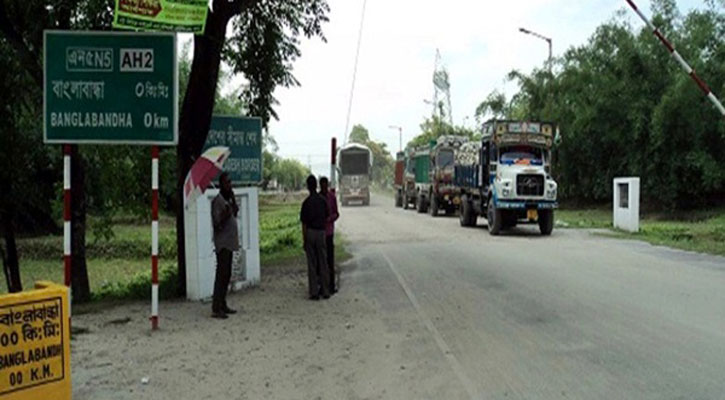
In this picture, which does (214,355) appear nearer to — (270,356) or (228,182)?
(270,356)

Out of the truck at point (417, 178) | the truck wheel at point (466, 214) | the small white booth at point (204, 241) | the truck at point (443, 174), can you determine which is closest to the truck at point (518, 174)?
the truck wheel at point (466, 214)

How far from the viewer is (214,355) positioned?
27.2ft

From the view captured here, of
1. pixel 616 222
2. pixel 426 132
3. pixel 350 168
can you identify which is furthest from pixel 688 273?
pixel 426 132

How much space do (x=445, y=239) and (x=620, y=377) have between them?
16276mm

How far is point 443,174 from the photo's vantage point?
37656 millimetres

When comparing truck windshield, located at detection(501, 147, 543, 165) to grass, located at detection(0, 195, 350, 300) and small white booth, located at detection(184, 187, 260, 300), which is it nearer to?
grass, located at detection(0, 195, 350, 300)

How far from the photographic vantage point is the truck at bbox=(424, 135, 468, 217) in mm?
37344

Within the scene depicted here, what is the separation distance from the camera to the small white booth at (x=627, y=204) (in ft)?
82.6

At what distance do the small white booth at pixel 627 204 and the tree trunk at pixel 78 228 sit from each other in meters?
18.2

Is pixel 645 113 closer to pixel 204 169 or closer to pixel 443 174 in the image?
pixel 443 174

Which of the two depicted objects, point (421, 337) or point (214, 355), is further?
point (421, 337)

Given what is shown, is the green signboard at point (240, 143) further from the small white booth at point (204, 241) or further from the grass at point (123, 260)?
the grass at point (123, 260)

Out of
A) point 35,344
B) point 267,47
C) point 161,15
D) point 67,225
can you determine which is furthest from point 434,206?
point 35,344

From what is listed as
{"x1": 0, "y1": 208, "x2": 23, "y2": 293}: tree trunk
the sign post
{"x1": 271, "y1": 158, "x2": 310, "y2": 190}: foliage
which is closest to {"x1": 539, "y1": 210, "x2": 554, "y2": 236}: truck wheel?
the sign post
